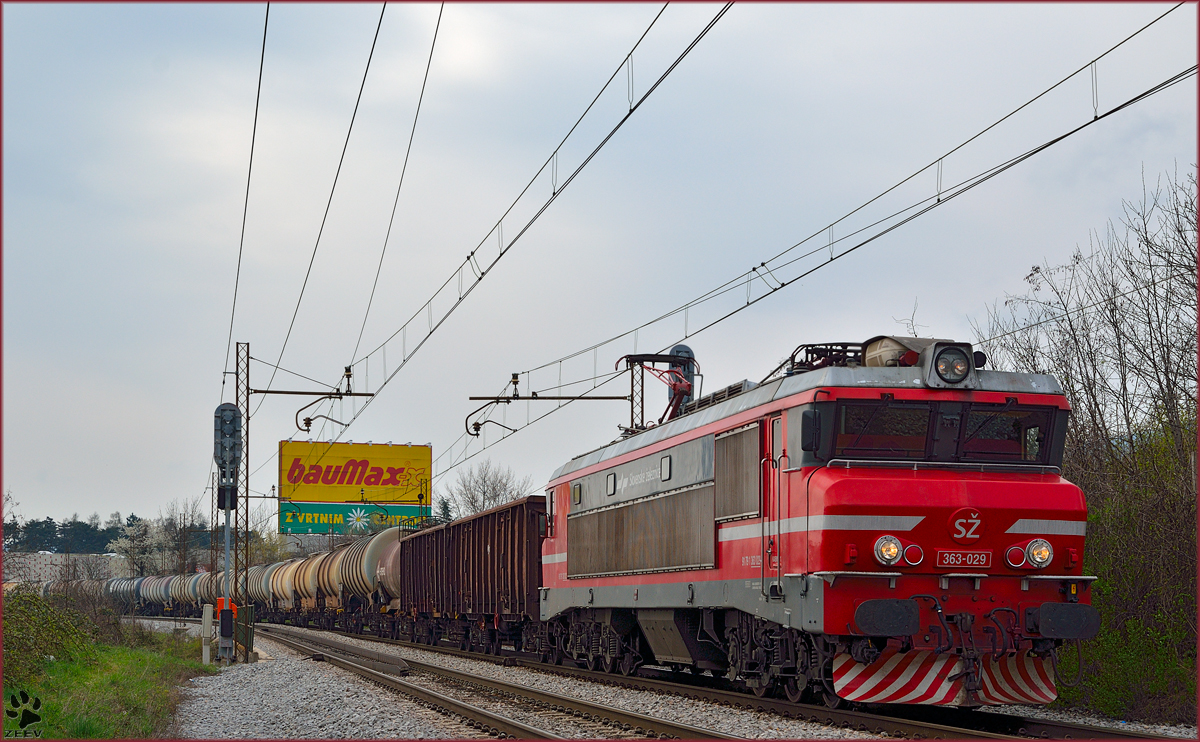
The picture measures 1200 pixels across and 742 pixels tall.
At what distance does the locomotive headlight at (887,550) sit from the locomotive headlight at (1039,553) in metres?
1.43

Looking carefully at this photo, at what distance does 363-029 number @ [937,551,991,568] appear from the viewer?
1175 centimetres

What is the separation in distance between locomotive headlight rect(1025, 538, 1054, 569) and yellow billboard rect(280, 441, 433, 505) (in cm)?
5116

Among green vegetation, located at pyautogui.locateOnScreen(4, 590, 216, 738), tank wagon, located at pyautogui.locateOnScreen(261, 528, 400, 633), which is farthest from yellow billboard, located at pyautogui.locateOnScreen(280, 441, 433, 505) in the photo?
green vegetation, located at pyautogui.locateOnScreen(4, 590, 216, 738)

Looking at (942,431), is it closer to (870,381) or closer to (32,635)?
(870,381)

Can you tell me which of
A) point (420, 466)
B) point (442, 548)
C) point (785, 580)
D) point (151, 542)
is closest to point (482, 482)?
point (420, 466)

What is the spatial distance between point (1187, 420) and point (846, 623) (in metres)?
7.75

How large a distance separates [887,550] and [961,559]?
0.79m

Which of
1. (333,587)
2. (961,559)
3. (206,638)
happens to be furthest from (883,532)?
(333,587)

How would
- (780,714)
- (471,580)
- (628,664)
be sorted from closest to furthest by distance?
(780,714) < (628,664) < (471,580)

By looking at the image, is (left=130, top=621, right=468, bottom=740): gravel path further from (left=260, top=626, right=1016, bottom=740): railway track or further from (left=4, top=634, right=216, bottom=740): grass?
(left=260, top=626, right=1016, bottom=740): railway track

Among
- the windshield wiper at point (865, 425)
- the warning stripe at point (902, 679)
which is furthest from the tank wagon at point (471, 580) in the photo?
the warning stripe at point (902, 679)

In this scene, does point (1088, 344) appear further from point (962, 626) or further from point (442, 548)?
point (442, 548)

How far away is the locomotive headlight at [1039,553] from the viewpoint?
11938 millimetres
